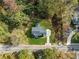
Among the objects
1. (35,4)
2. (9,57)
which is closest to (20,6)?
(35,4)

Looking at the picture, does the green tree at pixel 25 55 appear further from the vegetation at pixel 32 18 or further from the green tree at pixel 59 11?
the green tree at pixel 59 11

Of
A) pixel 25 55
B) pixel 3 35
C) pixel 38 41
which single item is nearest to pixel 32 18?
pixel 38 41

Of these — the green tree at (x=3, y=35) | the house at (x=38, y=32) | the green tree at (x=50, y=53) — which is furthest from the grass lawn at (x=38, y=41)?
the green tree at (x=3, y=35)

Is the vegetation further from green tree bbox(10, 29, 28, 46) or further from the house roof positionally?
the house roof

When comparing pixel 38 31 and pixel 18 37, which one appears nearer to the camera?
pixel 18 37

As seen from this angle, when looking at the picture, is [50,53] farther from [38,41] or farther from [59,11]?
[59,11]

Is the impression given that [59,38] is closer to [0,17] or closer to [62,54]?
[62,54]

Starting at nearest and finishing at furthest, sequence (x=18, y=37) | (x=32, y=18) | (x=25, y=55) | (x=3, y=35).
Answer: (x=25, y=55), (x=18, y=37), (x=3, y=35), (x=32, y=18)

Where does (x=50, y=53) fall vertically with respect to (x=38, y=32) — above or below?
below

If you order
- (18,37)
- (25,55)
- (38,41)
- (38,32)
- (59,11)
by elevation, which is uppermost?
(59,11)

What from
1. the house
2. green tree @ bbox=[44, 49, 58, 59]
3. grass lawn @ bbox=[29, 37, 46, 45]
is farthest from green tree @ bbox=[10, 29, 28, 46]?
green tree @ bbox=[44, 49, 58, 59]

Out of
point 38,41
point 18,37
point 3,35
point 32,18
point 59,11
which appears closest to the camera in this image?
point 18,37

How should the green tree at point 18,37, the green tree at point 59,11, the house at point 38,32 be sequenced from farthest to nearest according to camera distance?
the house at point 38,32
the green tree at point 59,11
the green tree at point 18,37
